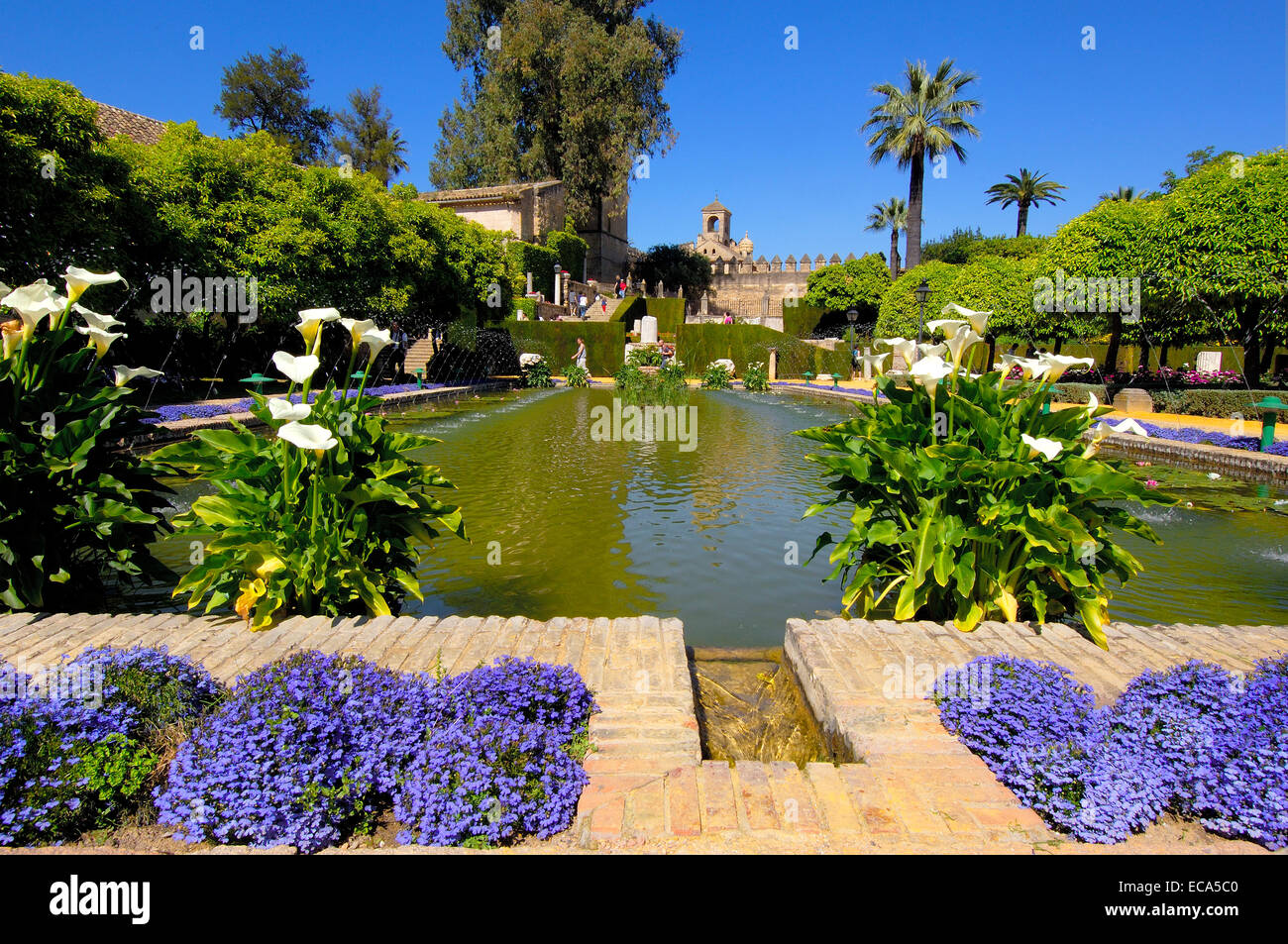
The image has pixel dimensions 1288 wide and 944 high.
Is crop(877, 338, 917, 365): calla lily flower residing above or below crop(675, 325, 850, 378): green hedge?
below

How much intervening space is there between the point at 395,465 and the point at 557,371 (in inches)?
1100

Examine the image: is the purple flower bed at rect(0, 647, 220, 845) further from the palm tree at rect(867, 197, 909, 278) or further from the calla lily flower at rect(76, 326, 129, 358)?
the palm tree at rect(867, 197, 909, 278)

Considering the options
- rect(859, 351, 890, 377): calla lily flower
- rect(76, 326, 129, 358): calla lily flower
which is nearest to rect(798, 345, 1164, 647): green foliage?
rect(859, 351, 890, 377): calla lily flower

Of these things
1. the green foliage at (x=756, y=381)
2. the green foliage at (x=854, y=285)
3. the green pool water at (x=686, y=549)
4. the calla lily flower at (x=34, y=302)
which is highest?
the green foliage at (x=854, y=285)

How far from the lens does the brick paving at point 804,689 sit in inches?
90.0

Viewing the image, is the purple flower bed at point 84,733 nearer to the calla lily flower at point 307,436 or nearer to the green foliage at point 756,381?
the calla lily flower at point 307,436

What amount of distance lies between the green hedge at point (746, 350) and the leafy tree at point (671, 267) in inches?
1041

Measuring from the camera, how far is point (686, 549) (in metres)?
6.73

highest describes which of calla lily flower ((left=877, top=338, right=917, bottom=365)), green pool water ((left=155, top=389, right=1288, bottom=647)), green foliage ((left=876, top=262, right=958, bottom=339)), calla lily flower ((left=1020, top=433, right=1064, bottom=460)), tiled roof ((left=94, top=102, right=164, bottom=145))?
tiled roof ((left=94, top=102, right=164, bottom=145))

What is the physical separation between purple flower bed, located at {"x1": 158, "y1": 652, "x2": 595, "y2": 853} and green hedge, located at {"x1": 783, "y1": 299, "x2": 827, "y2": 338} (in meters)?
46.7

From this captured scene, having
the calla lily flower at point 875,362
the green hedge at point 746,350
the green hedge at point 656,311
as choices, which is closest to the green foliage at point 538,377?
the green hedge at point 746,350

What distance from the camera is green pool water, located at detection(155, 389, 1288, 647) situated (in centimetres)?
536

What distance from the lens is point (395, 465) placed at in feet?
12.9
